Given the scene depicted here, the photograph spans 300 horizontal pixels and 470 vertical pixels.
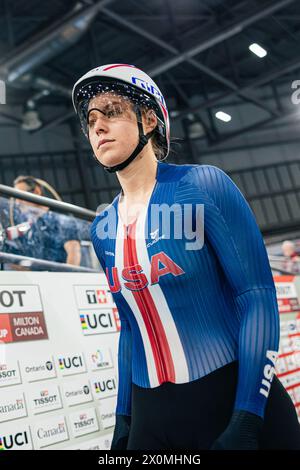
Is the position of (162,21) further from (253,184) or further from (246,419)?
(246,419)

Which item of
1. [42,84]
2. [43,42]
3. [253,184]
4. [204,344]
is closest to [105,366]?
[204,344]

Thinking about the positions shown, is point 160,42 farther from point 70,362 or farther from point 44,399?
point 44,399

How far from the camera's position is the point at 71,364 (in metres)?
2.73

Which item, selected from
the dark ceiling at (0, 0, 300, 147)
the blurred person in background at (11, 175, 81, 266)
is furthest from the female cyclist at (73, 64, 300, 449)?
the dark ceiling at (0, 0, 300, 147)

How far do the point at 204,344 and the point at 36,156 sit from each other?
46.2 feet

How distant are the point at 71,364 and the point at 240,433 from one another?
1.64 metres

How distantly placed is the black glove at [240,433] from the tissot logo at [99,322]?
172 centimetres

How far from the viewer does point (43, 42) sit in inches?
392

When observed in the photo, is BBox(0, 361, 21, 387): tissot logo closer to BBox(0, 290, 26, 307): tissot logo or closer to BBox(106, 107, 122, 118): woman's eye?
BBox(0, 290, 26, 307): tissot logo

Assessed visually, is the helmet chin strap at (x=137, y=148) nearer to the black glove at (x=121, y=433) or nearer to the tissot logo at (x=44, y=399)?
the black glove at (x=121, y=433)

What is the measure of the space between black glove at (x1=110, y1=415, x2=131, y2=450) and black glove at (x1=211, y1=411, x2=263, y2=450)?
42cm

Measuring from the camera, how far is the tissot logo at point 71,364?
8.74 feet

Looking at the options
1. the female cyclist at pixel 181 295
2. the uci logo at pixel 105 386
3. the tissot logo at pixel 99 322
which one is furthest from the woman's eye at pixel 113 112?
the uci logo at pixel 105 386

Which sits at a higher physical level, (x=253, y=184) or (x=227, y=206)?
(x=253, y=184)
